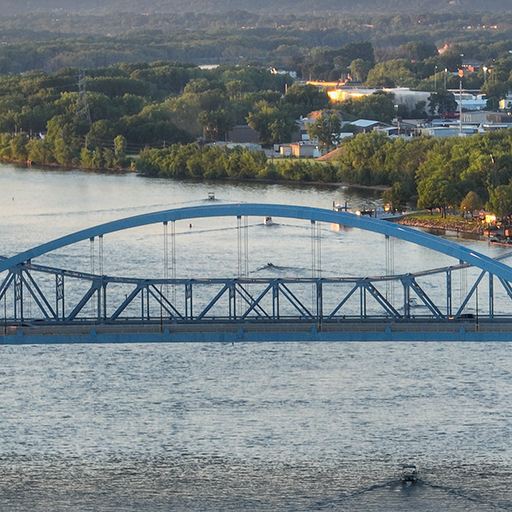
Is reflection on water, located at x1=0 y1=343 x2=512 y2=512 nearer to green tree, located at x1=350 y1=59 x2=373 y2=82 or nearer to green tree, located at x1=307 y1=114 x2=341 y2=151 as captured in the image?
green tree, located at x1=307 y1=114 x2=341 y2=151

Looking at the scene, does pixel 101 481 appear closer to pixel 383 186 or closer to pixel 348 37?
pixel 383 186

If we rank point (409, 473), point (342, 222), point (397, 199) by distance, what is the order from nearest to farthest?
point (409, 473) < point (342, 222) < point (397, 199)

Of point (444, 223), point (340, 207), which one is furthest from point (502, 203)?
point (340, 207)

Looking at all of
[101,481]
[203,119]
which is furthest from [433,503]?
[203,119]

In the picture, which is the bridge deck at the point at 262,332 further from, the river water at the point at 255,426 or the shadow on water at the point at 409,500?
the shadow on water at the point at 409,500

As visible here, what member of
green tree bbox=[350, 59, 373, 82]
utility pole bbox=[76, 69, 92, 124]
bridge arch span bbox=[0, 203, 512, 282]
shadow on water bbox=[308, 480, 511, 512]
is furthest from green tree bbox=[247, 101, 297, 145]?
shadow on water bbox=[308, 480, 511, 512]

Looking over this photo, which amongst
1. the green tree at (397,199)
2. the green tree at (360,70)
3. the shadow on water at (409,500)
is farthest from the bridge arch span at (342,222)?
the green tree at (360,70)

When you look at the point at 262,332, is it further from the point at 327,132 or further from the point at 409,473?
the point at 327,132
